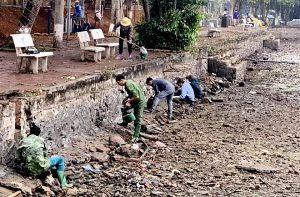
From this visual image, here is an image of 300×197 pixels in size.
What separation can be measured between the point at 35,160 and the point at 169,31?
12.1 m

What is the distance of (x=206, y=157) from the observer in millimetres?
11930

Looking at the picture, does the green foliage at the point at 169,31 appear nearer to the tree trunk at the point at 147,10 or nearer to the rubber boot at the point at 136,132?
the tree trunk at the point at 147,10

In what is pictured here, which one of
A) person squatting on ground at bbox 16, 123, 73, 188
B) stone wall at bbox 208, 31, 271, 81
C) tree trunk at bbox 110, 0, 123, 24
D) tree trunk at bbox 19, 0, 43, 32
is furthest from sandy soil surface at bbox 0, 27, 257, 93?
stone wall at bbox 208, 31, 271, 81

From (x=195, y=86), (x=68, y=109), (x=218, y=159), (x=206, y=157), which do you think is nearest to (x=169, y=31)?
(x=195, y=86)

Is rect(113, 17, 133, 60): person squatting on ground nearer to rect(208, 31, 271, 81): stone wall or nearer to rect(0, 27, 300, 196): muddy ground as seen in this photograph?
rect(0, 27, 300, 196): muddy ground

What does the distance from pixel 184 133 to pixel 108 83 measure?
2356 millimetres

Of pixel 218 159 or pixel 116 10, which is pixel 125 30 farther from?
pixel 218 159

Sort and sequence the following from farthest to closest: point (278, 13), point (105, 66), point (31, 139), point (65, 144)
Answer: point (278, 13), point (105, 66), point (65, 144), point (31, 139)

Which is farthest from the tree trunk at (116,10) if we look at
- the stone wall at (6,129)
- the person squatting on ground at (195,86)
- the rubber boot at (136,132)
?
the stone wall at (6,129)

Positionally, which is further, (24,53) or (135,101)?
(24,53)

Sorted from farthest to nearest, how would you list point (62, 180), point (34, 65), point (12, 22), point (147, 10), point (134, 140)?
point (12, 22), point (147, 10), point (34, 65), point (134, 140), point (62, 180)

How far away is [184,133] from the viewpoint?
14117 millimetres

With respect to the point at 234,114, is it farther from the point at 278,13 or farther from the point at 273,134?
the point at 278,13

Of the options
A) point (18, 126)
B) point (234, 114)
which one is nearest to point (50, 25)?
point (234, 114)
